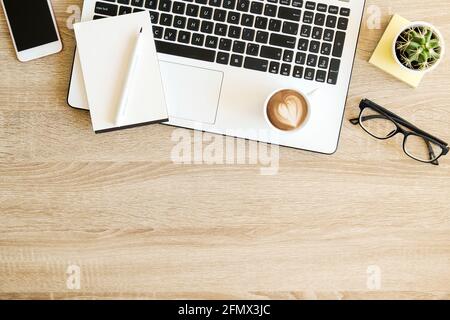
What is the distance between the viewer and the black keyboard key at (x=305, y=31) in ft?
2.50

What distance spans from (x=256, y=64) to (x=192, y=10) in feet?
0.47

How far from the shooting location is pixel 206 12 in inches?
30.0

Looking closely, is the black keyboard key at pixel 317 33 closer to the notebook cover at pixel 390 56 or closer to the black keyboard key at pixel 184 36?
the notebook cover at pixel 390 56

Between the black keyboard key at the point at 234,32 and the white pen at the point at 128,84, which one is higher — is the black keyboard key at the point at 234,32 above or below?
above

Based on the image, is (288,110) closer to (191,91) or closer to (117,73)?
(191,91)

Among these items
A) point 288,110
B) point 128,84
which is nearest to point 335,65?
point 288,110

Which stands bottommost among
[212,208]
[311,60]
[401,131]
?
[212,208]

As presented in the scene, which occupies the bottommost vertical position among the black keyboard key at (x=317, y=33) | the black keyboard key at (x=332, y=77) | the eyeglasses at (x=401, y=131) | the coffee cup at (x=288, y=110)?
the eyeglasses at (x=401, y=131)

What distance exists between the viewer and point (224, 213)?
0.79 meters

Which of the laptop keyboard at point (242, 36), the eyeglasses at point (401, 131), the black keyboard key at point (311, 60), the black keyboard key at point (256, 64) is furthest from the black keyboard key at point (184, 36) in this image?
the eyeglasses at point (401, 131)

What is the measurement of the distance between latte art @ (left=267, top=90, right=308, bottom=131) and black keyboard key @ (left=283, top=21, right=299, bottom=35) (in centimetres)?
11

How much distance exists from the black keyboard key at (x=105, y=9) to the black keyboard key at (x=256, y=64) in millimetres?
245

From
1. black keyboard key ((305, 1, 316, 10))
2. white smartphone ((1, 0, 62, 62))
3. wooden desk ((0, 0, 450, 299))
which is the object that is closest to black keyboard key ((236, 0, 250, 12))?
black keyboard key ((305, 1, 316, 10))

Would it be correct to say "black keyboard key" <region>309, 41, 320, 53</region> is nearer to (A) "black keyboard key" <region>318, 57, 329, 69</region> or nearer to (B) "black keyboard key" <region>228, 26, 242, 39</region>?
(A) "black keyboard key" <region>318, 57, 329, 69</region>
